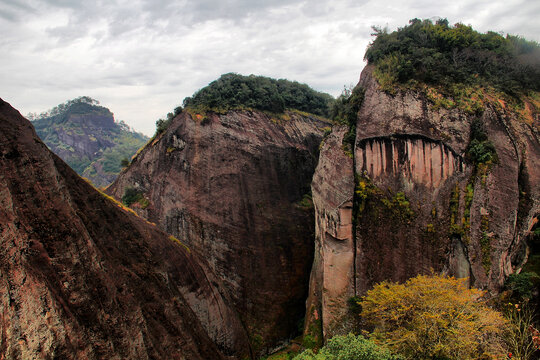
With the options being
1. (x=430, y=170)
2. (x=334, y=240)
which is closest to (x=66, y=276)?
(x=334, y=240)

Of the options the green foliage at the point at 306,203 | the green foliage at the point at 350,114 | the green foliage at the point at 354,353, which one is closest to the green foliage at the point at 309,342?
the green foliage at the point at 354,353

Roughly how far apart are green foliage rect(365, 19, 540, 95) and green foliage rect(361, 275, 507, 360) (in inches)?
395

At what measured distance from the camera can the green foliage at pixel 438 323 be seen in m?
10.9

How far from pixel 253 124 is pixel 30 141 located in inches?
683

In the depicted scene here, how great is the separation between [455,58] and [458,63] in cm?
39

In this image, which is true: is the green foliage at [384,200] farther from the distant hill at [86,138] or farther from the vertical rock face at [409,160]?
the distant hill at [86,138]

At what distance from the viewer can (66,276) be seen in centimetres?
694

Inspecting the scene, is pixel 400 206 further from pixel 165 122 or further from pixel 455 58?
pixel 165 122

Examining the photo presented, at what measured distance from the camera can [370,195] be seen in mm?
16234

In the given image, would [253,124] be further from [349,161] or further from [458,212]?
[458,212]

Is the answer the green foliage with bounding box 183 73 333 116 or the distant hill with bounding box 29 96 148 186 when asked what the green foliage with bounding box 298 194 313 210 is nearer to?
the green foliage with bounding box 183 73 333 116

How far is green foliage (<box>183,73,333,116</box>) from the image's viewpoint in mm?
24391

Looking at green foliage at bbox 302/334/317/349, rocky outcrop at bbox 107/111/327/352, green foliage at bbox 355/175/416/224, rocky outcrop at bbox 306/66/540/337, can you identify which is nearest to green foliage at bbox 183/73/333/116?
rocky outcrop at bbox 107/111/327/352

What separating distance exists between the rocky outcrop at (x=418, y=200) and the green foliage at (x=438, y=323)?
205cm
